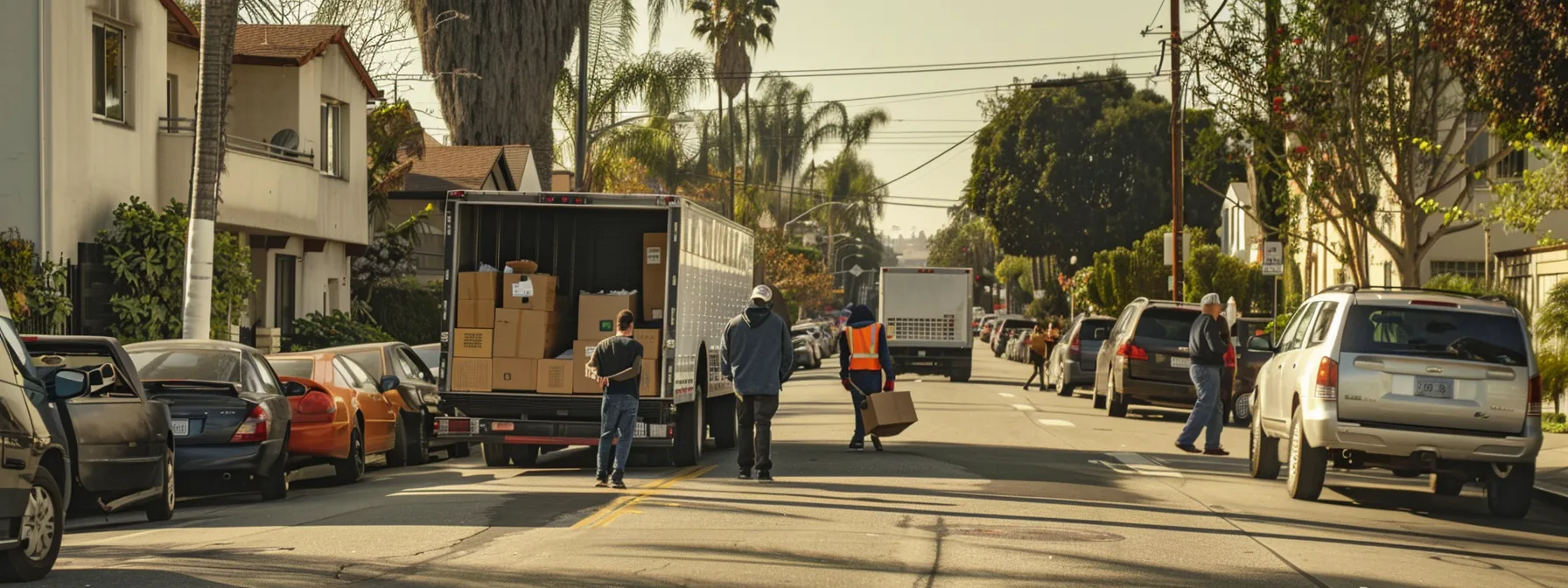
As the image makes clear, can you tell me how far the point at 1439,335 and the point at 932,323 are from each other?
2725 centimetres

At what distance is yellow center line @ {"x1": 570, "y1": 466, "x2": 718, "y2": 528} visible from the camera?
1226 centimetres

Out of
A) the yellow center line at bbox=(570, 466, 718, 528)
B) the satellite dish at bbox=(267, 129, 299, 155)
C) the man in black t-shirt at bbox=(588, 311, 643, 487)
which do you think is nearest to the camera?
the yellow center line at bbox=(570, 466, 718, 528)

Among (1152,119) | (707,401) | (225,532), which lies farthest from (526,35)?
(1152,119)

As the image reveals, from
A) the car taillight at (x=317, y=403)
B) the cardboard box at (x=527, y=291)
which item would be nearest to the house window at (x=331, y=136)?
the cardboard box at (x=527, y=291)

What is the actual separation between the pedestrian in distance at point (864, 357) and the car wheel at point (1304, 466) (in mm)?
4625

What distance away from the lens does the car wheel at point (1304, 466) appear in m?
14.6

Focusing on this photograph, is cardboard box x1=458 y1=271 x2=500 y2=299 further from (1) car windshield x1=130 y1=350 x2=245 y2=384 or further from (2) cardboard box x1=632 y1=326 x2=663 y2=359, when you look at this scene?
(1) car windshield x1=130 y1=350 x2=245 y2=384

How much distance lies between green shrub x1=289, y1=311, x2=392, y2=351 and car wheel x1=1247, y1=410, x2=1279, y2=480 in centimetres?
1762

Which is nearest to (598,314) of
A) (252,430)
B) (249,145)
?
(252,430)

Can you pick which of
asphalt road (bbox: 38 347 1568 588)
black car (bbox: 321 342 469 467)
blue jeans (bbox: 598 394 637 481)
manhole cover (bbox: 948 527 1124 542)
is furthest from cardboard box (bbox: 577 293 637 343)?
manhole cover (bbox: 948 527 1124 542)

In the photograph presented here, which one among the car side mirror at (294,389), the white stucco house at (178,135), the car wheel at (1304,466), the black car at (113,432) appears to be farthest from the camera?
A: the white stucco house at (178,135)

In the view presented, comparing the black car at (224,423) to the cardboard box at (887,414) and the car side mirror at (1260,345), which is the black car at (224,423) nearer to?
the cardboard box at (887,414)

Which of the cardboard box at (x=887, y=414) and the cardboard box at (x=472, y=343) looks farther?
the cardboard box at (x=887, y=414)

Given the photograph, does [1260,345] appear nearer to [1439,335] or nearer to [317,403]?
[1439,335]
